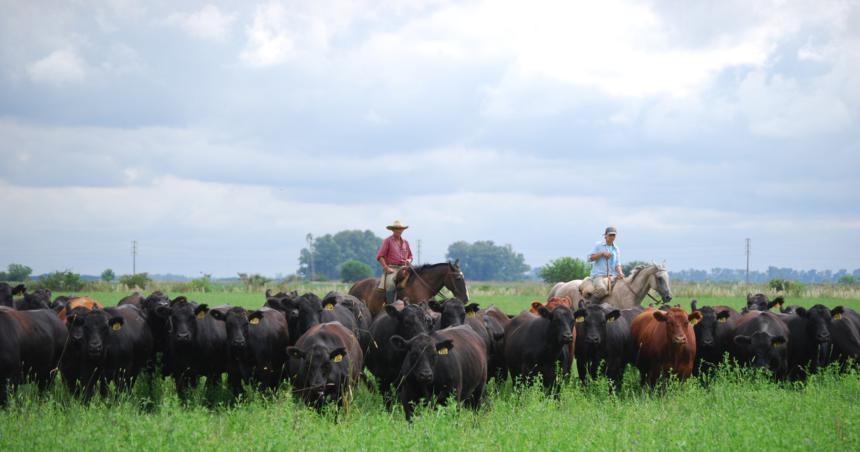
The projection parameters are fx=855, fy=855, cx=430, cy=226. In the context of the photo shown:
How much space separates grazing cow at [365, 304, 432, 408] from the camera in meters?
11.5

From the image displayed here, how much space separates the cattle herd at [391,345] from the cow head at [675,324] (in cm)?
2

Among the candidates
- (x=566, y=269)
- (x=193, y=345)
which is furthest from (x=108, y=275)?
(x=193, y=345)

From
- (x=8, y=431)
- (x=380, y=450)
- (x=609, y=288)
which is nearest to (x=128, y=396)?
(x=8, y=431)

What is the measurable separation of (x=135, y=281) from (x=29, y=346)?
49600 mm

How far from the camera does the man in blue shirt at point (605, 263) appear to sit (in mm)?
18266

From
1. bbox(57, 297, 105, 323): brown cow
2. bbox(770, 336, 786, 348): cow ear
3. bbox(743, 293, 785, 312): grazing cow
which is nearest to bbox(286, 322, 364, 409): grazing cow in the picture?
bbox(57, 297, 105, 323): brown cow

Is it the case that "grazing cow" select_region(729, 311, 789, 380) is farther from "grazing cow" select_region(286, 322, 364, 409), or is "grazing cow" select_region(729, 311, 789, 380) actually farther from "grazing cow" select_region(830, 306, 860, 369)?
"grazing cow" select_region(286, 322, 364, 409)

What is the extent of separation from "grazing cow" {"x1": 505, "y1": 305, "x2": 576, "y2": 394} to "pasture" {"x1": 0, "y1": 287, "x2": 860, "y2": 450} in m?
0.54

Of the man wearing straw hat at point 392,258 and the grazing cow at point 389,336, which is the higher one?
the man wearing straw hat at point 392,258

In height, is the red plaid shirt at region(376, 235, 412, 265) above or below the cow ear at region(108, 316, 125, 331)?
above

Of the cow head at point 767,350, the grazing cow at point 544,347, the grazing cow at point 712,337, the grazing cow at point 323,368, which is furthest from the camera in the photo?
the grazing cow at point 712,337

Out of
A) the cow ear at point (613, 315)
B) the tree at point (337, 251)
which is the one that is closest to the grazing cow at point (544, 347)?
the cow ear at point (613, 315)

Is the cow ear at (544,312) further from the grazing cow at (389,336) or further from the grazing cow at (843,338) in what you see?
the grazing cow at (843,338)

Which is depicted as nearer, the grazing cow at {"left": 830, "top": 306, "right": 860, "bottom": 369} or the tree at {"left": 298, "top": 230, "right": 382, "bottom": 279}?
the grazing cow at {"left": 830, "top": 306, "right": 860, "bottom": 369}
